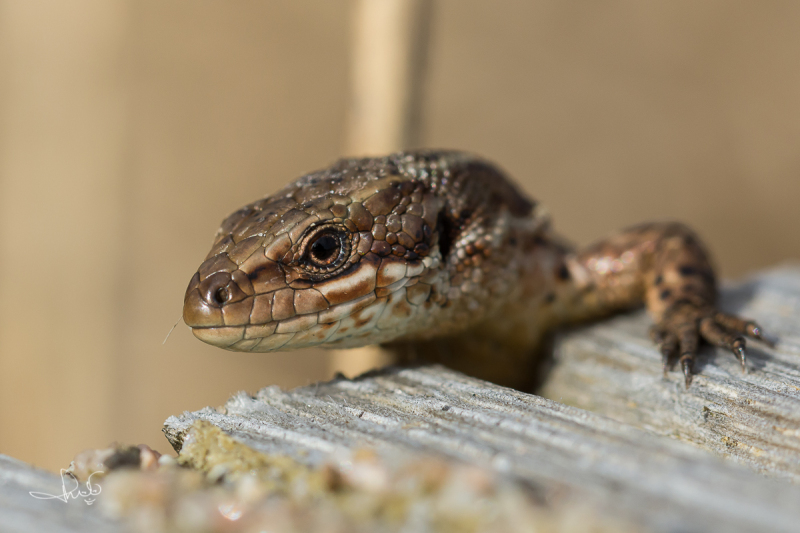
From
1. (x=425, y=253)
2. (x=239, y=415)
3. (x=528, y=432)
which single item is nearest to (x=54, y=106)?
(x=425, y=253)

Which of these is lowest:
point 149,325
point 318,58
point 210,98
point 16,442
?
point 16,442

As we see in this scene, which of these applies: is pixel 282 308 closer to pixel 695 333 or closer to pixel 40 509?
pixel 40 509

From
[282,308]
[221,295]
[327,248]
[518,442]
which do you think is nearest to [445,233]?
[327,248]

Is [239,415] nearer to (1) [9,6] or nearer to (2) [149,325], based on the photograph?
(2) [149,325]
